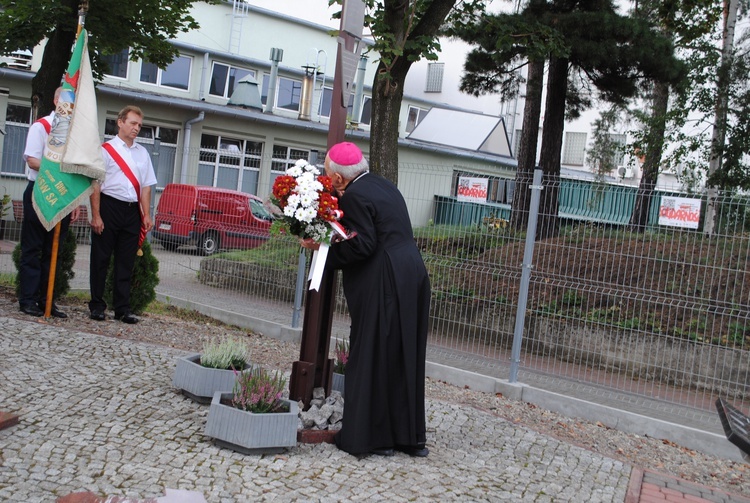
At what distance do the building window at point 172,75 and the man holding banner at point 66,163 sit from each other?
23.9 m

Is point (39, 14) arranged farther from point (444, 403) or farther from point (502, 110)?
point (502, 110)

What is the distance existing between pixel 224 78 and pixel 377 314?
29909 millimetres

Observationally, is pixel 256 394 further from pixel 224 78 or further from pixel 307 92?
pixel 307 92

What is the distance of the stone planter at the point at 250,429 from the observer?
501cm

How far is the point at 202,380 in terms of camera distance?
236 inches

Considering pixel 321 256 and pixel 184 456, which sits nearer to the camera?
pixel 184 456

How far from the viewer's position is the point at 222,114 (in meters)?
28.4

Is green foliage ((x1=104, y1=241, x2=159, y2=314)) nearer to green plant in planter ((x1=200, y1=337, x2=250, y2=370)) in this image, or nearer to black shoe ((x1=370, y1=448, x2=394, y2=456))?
green plant in planter ((x1=200, y1=337, x2=250, y2=370))

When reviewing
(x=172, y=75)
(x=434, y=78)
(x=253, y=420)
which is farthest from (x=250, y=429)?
(x=434, y=78)

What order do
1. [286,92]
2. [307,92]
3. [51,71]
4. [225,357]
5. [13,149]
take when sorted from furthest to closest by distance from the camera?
[286,92]
[307,92]
[13,149]
[51,71]
[225,357]

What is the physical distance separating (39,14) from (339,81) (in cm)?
648

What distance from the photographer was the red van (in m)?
10.6

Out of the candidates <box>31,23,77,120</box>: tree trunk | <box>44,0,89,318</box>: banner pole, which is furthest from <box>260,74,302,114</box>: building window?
<box>44,0,89,318</box>: banner pole

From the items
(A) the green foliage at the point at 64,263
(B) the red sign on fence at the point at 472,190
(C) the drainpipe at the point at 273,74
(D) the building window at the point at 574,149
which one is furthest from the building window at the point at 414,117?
(A) the green foliage at the point at 64,263
